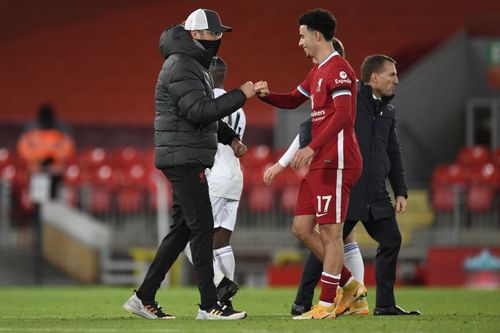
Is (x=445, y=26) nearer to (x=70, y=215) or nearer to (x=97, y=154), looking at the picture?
(x=97, y=154)

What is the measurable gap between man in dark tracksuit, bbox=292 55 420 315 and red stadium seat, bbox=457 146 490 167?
1222cm

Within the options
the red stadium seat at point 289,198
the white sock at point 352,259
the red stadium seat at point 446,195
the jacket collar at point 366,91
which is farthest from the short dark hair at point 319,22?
the red stadium seat at point 289,198

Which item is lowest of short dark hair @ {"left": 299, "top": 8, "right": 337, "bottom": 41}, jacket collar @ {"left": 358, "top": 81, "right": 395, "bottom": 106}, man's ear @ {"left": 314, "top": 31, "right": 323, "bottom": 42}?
jacket collar @ {"left": 358, "top": 81, "right": 395, "bottom": 106}

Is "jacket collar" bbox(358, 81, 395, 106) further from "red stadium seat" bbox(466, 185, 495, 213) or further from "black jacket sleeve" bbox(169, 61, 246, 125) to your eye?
"red stadium seat" bbox(466, 185, 495, 213)

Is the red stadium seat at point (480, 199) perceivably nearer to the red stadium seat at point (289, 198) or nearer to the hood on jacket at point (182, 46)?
the red stadium seat at point (289, 198)

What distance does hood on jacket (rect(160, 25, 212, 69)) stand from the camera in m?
8.53

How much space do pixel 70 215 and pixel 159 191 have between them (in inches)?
59.3

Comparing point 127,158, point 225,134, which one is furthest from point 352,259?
point 127,158

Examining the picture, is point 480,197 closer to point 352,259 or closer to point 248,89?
point 352,259

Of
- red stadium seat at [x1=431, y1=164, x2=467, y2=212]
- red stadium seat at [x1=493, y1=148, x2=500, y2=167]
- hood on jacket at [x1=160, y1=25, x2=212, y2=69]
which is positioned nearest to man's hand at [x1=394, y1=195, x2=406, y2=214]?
hood on jacket at [x1=160, y1=25, x2=212, y2=69]

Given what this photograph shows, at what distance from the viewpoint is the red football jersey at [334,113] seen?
8.46m

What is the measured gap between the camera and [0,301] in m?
12.7

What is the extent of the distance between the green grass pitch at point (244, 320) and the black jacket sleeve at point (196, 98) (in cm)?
133

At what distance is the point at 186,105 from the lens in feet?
27.4
